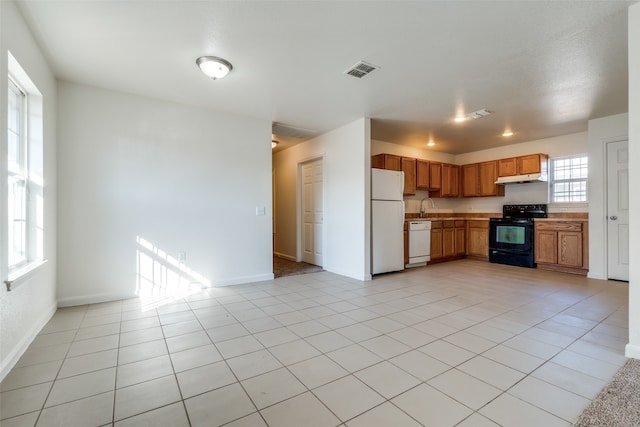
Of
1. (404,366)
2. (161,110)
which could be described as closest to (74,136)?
(161,110)

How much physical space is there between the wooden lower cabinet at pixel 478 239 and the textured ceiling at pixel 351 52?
2.82 metres

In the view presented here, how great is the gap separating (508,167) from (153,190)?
6.50 m

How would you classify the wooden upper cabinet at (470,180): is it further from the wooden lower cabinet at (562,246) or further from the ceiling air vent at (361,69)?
the ceiling air vent at (361,69)

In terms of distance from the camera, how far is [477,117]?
14.3 ft

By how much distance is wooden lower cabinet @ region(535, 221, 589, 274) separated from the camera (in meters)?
4.84

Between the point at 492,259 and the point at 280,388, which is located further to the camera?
the point at 492,259

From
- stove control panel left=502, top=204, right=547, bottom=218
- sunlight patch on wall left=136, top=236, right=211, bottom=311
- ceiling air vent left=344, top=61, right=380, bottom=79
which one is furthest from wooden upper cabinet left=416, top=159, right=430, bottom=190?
sunlight patch on wall left=136, top=236, right=211, bottom=311

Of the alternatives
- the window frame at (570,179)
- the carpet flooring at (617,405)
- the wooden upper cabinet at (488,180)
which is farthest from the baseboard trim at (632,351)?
the wooden upper cabinet at (488,180)

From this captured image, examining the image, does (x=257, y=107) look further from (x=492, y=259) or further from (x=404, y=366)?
(x=492, y=259)

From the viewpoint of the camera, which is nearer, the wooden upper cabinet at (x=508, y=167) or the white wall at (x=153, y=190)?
the white wall at (x=153, y=190)

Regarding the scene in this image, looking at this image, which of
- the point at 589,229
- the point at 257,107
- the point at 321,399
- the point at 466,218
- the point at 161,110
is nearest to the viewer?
the point at 321,399

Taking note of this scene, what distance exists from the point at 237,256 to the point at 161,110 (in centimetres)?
222

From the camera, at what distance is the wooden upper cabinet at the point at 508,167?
5.80 m

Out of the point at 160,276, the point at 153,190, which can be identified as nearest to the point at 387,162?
the point at 153,190
